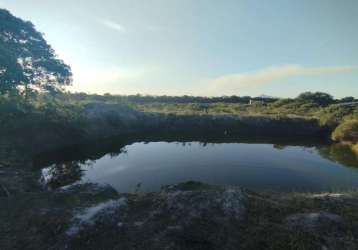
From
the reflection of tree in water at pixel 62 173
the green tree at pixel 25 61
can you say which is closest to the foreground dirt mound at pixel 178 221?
the reflection of tree in water at pixel 62 173

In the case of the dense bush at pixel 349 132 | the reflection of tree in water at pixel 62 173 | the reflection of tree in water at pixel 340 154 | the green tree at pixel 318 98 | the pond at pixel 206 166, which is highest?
the green tree at pixel 318 98

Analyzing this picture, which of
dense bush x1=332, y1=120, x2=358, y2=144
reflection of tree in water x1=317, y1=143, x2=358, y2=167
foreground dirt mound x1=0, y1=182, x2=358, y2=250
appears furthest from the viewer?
dense bush x1=332, y1=120, x2=358, y2=144

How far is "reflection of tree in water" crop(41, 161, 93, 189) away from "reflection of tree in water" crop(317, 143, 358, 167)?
70.6ft

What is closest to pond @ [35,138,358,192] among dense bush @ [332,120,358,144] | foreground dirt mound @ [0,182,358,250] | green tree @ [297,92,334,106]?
dense bush @ [332,120,358,144]

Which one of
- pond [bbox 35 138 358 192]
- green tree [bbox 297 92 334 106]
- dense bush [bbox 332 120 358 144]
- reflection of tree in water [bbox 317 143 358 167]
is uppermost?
green tree [bbox 297 92 334 106]

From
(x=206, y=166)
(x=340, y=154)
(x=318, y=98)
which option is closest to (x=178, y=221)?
(x=206, y=166)

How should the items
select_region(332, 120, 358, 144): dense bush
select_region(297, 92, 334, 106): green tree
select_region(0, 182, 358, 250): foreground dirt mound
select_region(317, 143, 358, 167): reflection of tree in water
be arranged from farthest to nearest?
select_region(297, 92, 334, 106): green tree, select_region(332, 120, 358, 144): dense bush, select_region(317, 143, 358, 167): reflection of tree in water, select_region(0, 182, 358, 250): foreground dirt mound

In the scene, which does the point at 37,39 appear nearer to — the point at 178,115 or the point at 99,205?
the point at 178,115

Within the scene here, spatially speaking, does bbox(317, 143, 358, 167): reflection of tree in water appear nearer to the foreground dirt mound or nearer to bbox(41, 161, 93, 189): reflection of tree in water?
the foreground dirt mound

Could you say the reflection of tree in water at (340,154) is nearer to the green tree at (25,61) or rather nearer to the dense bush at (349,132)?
the dense bush at (349,132)

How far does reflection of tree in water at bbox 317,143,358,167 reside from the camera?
19.7 m

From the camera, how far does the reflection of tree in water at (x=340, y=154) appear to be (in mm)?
19672

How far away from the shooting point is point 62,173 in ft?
53.6

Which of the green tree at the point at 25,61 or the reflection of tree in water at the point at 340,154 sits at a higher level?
the green tree at the point at 25,61
